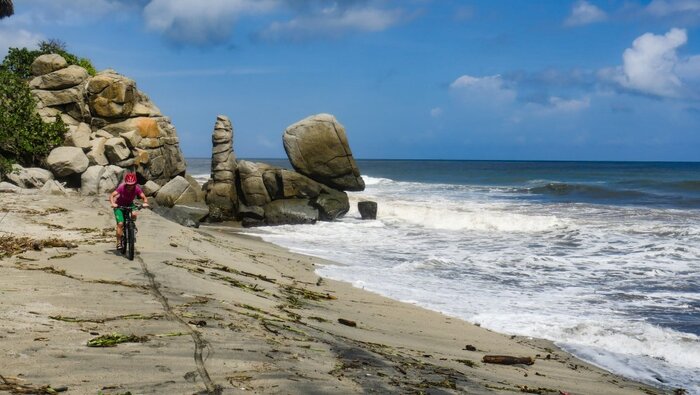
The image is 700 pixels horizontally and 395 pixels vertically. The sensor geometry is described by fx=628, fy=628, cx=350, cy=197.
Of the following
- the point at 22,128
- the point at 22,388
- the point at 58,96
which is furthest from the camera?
the point at 58,96

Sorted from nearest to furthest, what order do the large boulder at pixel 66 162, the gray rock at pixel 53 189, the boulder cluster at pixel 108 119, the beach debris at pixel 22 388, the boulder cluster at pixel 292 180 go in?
1. the beach debris at pixel 22 388
2. the gray rock at pixel 53 189
3. the large boulder at pixel 66 162
4. the boulder cluster at pixel 292 180
5. the boulder cluster at pixel 108 119

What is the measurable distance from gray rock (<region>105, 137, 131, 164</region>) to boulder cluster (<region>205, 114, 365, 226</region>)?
3.72m

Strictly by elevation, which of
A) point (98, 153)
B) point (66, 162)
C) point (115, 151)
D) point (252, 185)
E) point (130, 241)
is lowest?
point (130, 241)

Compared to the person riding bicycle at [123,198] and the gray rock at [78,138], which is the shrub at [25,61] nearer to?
the gray rock at [78,138]

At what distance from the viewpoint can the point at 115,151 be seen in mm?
26312

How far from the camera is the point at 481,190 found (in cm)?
5144

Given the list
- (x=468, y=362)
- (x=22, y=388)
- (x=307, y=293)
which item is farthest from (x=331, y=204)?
(x=22, y=388)

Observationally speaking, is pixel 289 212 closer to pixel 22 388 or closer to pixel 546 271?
pixel 546 271

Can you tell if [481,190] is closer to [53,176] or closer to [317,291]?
[53,176]

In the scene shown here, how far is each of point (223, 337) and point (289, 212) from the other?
20.0 metres

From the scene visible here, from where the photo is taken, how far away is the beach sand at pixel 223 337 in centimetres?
513

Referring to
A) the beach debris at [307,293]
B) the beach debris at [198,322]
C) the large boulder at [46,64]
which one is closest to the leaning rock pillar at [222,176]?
the large boulder at [46,64]

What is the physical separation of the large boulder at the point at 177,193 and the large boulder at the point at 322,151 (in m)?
4.64

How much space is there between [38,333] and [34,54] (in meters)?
29.6
